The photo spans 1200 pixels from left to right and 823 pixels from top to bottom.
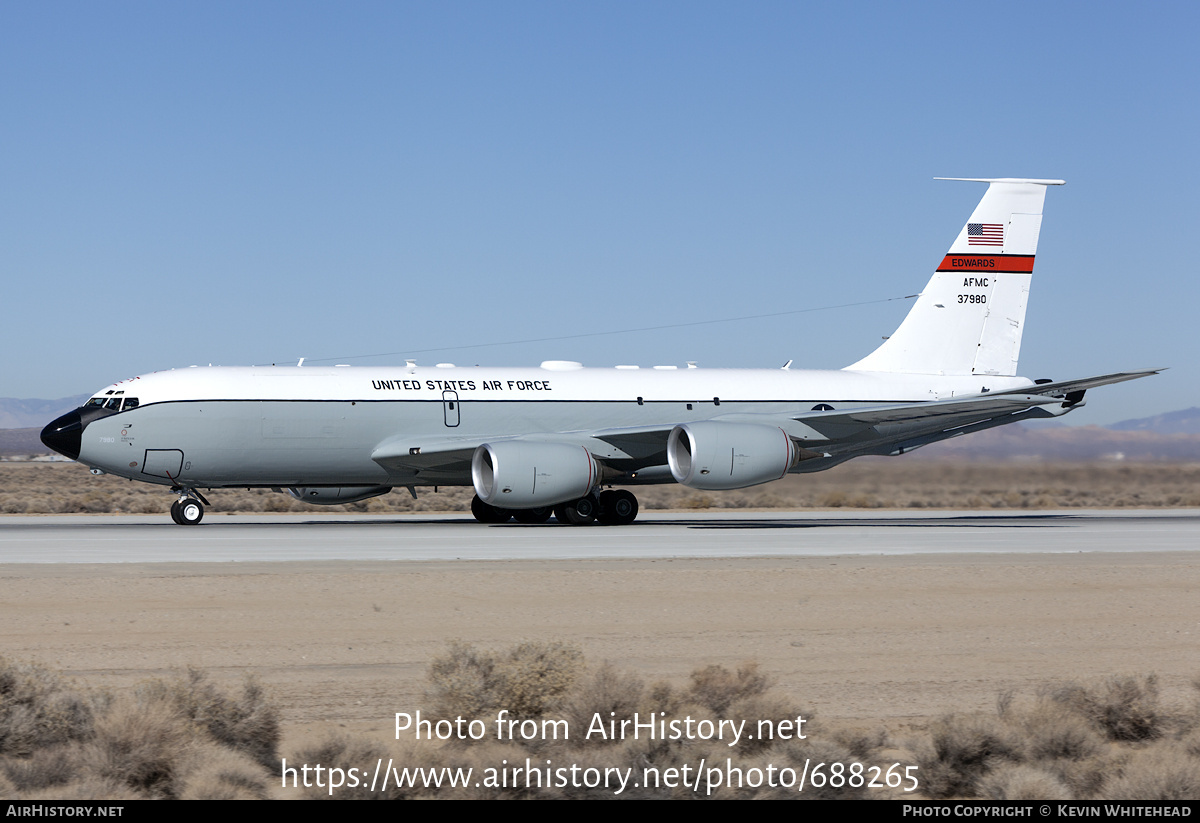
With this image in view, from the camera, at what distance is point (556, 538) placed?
949 inches

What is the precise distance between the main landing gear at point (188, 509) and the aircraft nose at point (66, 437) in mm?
2460

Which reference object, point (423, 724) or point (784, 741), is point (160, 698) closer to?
point (423, 724)

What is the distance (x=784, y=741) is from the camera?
26.2 feet

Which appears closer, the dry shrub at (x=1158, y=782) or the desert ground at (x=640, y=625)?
the dry shrub at (x=1158, y=782)

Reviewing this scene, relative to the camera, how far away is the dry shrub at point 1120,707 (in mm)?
8648

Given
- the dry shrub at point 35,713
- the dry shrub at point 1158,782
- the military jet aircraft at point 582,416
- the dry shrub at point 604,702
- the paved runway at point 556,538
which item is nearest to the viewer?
the dry shrub at point 1158,782

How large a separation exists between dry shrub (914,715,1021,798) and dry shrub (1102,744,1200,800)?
0.68 m

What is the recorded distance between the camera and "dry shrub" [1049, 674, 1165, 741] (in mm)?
8648

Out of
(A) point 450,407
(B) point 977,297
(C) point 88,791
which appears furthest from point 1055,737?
(B) point 977,297

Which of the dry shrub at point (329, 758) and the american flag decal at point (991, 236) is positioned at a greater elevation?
the american flag decal at point (991, 236)

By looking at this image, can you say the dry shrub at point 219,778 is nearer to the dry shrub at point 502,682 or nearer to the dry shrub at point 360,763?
the dry shrub at point 360,763

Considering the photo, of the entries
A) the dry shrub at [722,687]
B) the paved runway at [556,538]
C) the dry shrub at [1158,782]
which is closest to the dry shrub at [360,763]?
the dry shrub at [722,687]

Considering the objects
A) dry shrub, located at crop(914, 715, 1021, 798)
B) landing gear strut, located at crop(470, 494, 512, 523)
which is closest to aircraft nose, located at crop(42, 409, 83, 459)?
landing gear strut, located at crop(470, 494, 512, 523)

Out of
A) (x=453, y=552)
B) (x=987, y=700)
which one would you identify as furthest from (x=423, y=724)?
(x=453, y=552)
